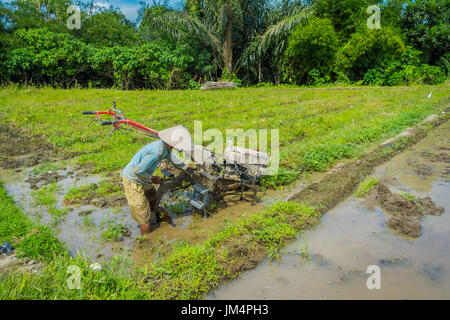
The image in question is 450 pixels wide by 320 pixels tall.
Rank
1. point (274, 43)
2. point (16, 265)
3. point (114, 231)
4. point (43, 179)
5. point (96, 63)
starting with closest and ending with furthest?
point (16, 265) → point (114, 231) → point (43, 179) → point (96, 63) → point (274, 43)

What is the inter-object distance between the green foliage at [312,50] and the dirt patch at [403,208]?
15.9m

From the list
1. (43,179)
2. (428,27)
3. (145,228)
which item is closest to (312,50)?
(428,27)

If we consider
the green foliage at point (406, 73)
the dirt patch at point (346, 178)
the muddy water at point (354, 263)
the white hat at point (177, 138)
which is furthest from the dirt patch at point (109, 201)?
the green foliage at point (406, 73)

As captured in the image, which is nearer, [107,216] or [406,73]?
[107,216]

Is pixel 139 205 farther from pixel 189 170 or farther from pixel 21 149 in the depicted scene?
pixel 21 149

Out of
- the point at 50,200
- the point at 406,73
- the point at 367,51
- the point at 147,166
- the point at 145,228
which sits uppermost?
the point at 367,51

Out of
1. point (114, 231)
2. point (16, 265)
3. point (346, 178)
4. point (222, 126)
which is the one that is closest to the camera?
point (16, 265)

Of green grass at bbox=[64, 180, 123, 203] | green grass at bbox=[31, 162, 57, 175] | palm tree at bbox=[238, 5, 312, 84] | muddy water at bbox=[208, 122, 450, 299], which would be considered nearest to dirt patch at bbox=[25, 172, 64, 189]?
green grass at bbox=[31, 162, 57, 175]

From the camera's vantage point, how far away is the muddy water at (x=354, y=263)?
9.29ft

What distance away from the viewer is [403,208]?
167 inches

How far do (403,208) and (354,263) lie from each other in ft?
5.05

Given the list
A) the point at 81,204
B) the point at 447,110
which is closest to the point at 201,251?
the point at 81,204
